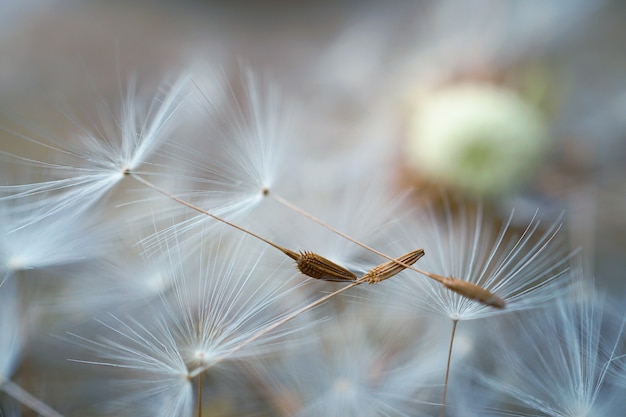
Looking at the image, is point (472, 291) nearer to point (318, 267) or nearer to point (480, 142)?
point (318, 267)

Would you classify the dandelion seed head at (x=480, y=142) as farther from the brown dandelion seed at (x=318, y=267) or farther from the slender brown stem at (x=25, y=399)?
the slender brown stem at (x=25, y=399)

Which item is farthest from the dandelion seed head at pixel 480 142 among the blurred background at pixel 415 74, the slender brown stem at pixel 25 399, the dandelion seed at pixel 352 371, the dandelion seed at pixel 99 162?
the slender brown stem at pixel 25 399

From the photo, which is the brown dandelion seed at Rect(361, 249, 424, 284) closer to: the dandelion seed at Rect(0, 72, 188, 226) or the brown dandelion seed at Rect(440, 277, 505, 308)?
the brown dandelion seed at Rect(440, 277, 505, 308)

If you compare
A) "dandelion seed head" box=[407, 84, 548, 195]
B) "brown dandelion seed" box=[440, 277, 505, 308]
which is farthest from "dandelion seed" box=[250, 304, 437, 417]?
"dandelion seed head" box=[407, 84, 548, 195]

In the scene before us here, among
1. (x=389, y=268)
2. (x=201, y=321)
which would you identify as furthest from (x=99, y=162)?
(x=389, y=268)

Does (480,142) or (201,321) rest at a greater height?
(480,142)

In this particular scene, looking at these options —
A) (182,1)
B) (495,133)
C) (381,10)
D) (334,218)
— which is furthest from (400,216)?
(182,1)
